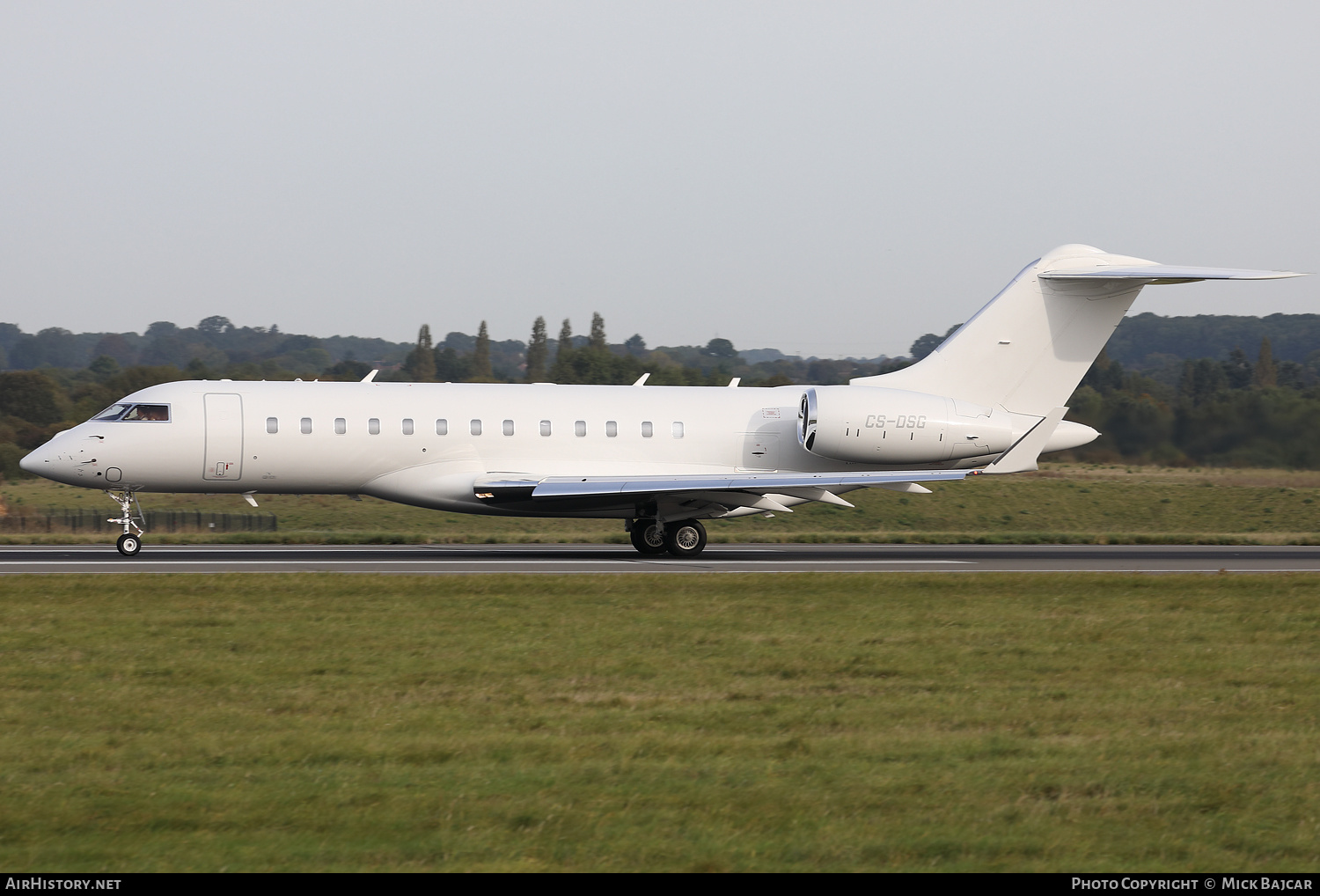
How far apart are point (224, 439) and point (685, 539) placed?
348 inches

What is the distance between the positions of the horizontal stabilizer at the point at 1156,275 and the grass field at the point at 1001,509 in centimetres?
1151

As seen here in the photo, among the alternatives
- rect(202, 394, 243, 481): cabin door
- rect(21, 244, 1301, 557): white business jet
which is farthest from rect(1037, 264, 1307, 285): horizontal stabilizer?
rect(202, 394, 243, 481): cabin door

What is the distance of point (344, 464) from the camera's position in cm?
2388

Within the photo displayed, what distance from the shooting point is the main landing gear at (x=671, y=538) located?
978 inches

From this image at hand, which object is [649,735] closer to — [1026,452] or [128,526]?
[1026,452]

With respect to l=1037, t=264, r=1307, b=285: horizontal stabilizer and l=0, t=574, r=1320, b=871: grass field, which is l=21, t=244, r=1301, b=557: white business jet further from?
l=0, t=574, r=1320, b=871: grass field

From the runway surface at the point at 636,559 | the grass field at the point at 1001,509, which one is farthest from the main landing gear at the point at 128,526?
the grass field at the point at 1001,509

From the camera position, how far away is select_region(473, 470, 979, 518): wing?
919 inches

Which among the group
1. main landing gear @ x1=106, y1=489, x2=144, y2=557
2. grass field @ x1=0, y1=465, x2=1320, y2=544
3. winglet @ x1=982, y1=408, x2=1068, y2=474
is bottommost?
grass field @ x1=0, y1=465, x2=1320, y2=544

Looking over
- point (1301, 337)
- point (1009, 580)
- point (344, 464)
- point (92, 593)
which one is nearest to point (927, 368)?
point (1009, 580)

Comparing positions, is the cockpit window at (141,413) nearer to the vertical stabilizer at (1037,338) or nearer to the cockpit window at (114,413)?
the cockpit window at (114,413)

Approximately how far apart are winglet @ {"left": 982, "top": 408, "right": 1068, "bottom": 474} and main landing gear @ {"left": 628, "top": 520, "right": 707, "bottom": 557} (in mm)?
5638

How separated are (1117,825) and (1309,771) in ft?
6.98

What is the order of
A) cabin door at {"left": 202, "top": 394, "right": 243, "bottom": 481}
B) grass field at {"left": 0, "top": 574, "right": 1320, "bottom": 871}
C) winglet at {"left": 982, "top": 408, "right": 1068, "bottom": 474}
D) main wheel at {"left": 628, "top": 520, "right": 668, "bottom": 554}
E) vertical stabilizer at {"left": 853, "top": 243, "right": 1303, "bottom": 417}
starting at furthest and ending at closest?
vertical stabilizer at {"left": 853, "top": 243, "right": 1303, "bottom": 417} → main wheel at {"left": 628, "top": 520, "right": 668, "bottom": 554} → cabin door at {"left": 202, "top": 394, "right": 243, "bottom": 481} → winglet at {"left": 982, "top": 408, "right": 1068, "bottom": 474} → grass field at {"left": 0, "top": 574, "right": 1320, "bottom": 871}
